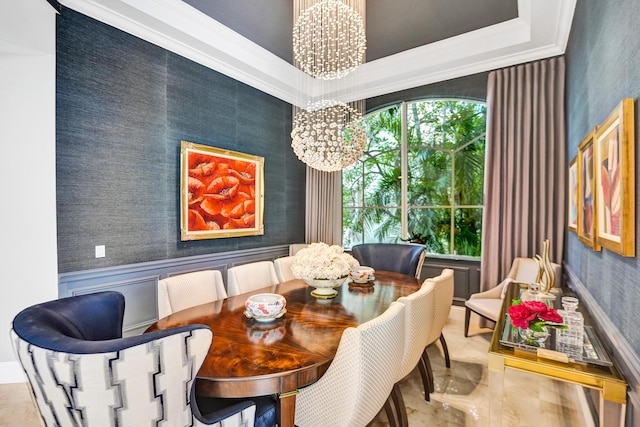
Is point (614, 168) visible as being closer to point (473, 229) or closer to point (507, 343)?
point (507, 343)

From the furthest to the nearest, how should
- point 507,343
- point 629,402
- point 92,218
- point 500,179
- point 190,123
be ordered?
1. point 500,179
2. point 190,123
3. point 92,218
4. point 507,343
5. point 629,402

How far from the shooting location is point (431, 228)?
433cm

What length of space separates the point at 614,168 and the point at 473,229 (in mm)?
2748

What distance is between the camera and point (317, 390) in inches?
52.5

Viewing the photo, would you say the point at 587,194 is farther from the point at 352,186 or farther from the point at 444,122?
the point at 352,186

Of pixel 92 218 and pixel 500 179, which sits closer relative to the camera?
pixel 92 218

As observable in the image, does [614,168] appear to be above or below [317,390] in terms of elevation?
above

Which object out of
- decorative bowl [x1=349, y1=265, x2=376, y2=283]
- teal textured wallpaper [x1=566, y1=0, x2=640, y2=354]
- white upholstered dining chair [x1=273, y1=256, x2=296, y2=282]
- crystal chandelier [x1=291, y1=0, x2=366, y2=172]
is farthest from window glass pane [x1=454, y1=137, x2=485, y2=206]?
white upholstered dining chair [x1=273, y1=256, x2=296, y2=282]

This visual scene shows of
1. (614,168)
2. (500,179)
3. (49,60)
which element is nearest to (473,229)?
(500,179)

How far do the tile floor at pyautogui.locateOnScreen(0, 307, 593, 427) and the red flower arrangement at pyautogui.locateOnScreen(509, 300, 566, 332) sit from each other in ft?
2.64

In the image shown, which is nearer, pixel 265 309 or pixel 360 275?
pixel 265 309

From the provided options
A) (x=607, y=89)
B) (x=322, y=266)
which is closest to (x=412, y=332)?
(x=322, y=266)

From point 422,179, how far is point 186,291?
337 centimetres

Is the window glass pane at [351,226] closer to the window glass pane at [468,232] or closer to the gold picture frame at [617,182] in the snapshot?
the window glass pane at [468,232]
